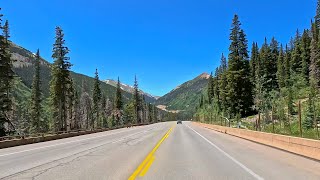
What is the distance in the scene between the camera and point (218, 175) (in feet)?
35.5

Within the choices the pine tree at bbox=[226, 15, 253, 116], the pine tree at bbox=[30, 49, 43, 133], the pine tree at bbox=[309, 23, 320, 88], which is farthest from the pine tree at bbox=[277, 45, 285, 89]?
the pine tree at bbox=[30, 49, 43, 133]

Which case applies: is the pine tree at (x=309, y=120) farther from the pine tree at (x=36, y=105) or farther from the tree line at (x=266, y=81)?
the pine tree at (x=36, y=105)

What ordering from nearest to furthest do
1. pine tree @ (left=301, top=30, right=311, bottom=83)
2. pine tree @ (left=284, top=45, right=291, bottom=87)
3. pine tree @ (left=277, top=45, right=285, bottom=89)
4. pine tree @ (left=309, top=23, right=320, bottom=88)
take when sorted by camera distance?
pine tree @ (left=309, top=23, right=320, bottom=88) < pine tree @ (left=301, top=30, right=311, bottom=83) < pine tree @ (left=284, top=45, right=291, bottom=87) < pine tree @ (left=277, top=45, right=285, bottom=89)

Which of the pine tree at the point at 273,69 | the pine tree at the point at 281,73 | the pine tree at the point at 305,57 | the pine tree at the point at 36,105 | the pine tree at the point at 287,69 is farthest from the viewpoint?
the pine tree at the point at 273,69

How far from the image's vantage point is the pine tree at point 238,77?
248 feet

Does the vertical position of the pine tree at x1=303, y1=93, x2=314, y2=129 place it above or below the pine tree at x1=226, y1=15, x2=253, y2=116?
below

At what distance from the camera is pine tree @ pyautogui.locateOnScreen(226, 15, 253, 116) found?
75625mm

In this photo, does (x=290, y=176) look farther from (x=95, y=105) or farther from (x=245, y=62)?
(x=95, y=105)

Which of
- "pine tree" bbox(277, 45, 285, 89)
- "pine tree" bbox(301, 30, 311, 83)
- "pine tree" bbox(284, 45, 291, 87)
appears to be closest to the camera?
"pine tree" bbox(301, 30, 311, 83)

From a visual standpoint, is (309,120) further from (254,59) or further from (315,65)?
(254,59)

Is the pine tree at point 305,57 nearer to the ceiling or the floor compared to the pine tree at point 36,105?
nearer to the ceiling

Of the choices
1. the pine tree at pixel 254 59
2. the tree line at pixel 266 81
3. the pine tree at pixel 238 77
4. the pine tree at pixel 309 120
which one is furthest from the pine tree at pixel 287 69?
the pine tree at pixel 309 120

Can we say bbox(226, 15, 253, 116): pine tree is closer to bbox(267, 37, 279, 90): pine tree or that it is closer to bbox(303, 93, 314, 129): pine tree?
bbox(267, 37, 279, 90): pine tree

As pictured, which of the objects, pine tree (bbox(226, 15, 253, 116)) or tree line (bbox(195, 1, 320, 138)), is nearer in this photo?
tree line (bbox(195, 1, 320, 138))
